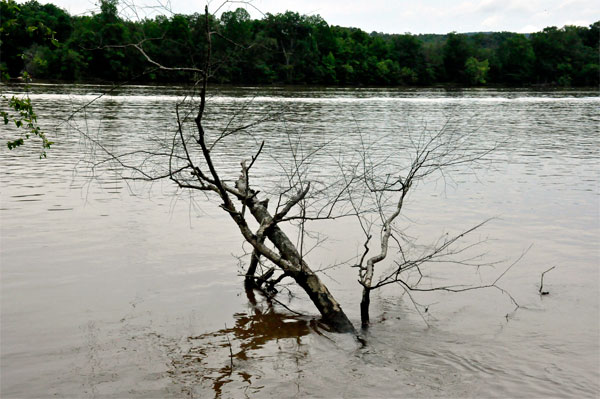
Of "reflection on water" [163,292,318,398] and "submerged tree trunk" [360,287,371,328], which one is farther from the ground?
"submerged tree trunk" [360,287,371,328]

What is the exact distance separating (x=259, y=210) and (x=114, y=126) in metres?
24.5

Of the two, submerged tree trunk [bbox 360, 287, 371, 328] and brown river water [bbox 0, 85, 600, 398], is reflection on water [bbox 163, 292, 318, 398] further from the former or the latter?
submerged tree trunk [bbox 360, 287, 371, 328]

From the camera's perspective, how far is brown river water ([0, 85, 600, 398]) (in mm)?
6141

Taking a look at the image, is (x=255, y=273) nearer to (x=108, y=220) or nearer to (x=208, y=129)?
(x=108, y=220)

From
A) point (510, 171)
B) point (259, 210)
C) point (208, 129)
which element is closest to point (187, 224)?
point (259, 210)

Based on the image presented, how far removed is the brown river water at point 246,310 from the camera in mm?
6141

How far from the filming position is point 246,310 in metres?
8.09

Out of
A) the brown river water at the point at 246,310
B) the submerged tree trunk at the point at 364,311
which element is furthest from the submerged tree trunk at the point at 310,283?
the submerged tree trunk at the point at 364,311

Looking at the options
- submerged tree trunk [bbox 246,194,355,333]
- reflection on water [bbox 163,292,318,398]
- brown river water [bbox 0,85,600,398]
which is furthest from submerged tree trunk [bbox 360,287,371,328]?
reflection on water [bbox 163,292,318,398]

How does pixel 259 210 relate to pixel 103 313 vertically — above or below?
above

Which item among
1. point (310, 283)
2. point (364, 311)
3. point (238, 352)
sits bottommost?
point (238, 352)

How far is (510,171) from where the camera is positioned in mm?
19844

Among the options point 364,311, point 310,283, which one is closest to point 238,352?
point 310,283

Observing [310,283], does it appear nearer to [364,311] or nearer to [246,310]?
[364,311]
